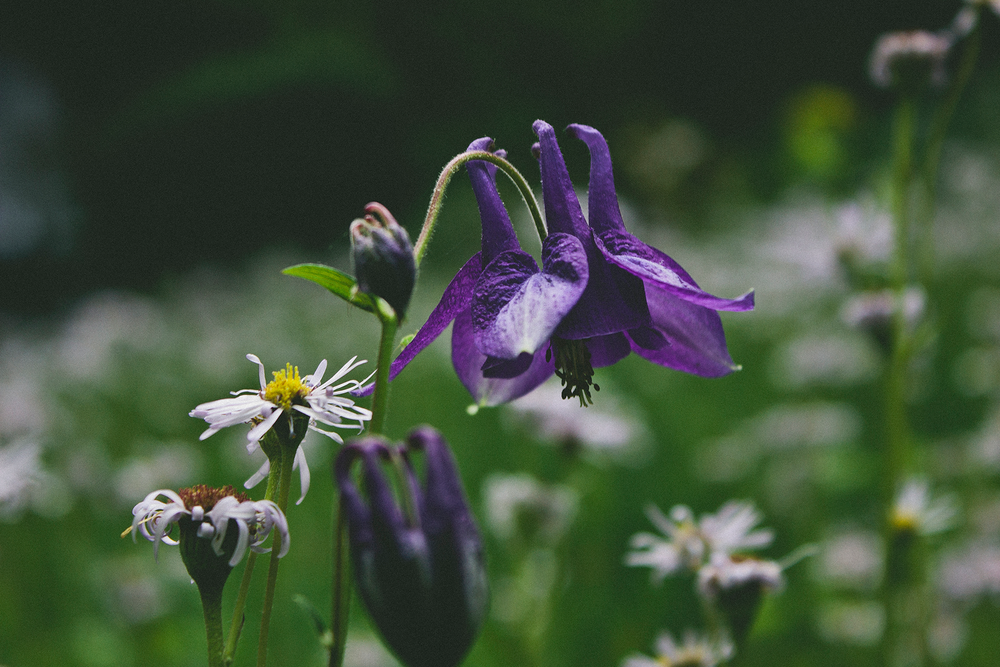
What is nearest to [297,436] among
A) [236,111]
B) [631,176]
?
[631,176]

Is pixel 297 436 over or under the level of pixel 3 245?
over

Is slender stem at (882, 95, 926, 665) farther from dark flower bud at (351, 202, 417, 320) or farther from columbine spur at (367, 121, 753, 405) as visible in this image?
→ dark flower bud at (351, 202, 417, 320)

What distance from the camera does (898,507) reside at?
1.55 meters

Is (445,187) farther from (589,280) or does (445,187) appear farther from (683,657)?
(683,657)

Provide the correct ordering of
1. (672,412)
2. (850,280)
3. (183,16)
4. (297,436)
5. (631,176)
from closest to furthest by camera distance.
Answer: (297,436), (850,280), (672,412), (631,176), (183,16)

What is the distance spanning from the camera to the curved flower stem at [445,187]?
0.70 metres

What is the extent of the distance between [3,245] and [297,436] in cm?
1039

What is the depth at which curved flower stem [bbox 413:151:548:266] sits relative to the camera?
70 centimetres

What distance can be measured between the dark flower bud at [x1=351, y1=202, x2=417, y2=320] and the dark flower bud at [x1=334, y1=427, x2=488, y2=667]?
0.12 m

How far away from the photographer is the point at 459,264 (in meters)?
7.03

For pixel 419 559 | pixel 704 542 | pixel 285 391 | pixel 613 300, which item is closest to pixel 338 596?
pixel 419 559

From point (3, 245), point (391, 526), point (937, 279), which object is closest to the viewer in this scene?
point (391, 526)

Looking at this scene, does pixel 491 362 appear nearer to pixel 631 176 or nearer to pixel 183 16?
pixel 631 176

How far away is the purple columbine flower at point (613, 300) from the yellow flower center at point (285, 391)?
240 mm
